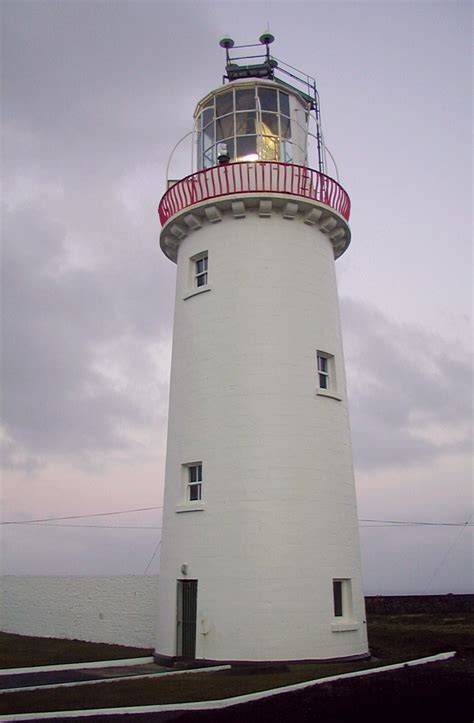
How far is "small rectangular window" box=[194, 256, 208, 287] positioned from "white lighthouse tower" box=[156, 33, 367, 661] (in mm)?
63

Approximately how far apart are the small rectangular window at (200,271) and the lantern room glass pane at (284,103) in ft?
15.5

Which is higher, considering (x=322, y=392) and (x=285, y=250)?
(x=285, y=250)

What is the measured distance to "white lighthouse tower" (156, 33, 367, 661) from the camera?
588 inches

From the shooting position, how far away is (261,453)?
15.6 metres

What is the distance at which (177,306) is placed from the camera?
18.7 m

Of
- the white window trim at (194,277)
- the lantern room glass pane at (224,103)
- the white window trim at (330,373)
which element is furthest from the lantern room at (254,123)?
the white window trim at (330,373)

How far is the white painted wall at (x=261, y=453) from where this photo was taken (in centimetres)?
1484

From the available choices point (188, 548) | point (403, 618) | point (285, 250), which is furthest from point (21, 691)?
point (403, 618)

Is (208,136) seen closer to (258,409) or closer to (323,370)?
(323,370)

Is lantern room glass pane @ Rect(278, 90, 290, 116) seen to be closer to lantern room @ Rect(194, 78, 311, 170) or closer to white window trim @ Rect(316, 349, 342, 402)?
lantern room @ Rect(194, 78, 311, 170)

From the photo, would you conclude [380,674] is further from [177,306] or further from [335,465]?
[177,306]

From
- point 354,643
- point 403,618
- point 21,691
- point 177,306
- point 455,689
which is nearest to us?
point 455,689

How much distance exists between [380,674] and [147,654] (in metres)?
6.66

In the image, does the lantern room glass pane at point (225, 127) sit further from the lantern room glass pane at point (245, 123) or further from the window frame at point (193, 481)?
the window frame at point (193, 481)
